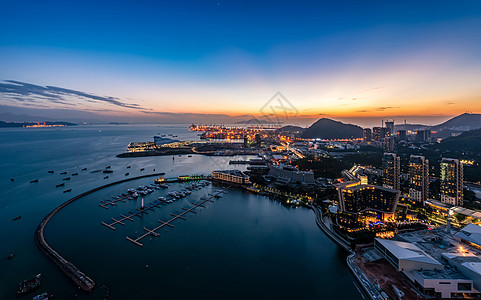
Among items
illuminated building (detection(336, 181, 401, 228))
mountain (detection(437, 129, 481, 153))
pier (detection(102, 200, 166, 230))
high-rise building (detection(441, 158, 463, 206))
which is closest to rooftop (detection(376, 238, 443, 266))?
illuminated building (detection(336, 181, 401, 228))

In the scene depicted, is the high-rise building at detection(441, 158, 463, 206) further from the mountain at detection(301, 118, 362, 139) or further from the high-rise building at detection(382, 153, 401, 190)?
the mountain at detection(301, 118, 362, 139)

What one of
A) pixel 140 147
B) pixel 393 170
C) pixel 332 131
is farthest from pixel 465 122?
pixel 140 147

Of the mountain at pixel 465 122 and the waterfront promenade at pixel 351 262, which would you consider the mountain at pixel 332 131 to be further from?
the waterfront promenade at pixel 351 262

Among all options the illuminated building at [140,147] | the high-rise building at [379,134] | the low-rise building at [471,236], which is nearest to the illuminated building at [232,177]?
the low-rise building at [471,236]

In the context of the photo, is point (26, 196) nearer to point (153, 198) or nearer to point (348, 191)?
point (153, 198)

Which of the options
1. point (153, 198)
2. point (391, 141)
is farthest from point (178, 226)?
point (391, 141)
